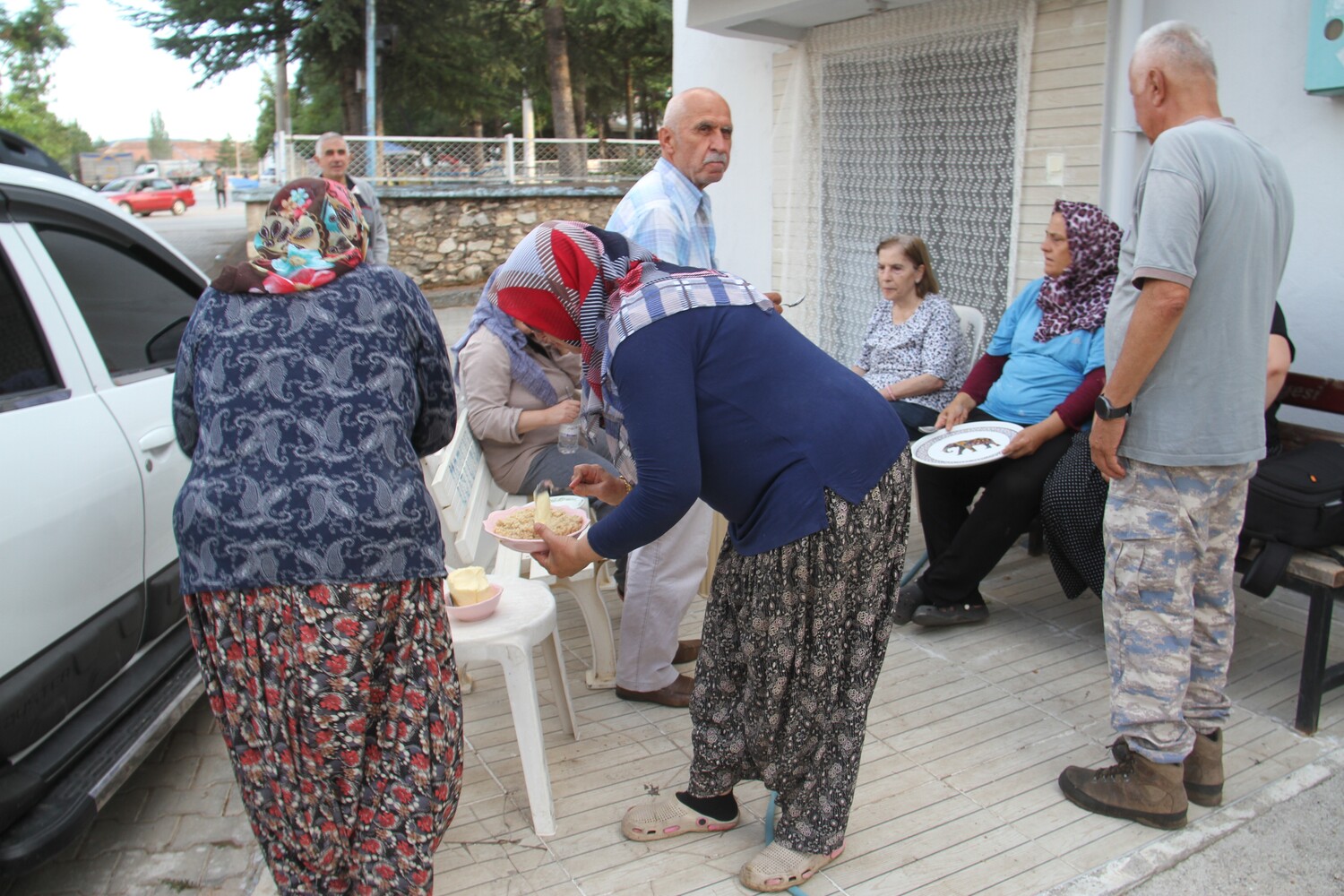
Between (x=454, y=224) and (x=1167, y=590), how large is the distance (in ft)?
52.7

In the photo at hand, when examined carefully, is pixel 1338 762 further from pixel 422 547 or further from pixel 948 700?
pixel 422 547

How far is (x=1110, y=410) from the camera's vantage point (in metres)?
2.72

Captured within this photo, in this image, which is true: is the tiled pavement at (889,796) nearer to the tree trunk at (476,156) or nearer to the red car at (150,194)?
the tree trunk at (476,156)

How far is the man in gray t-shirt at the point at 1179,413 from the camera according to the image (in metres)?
2.54

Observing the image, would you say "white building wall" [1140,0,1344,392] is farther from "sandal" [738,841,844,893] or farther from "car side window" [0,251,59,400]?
"car side window" [0,251,59,400]

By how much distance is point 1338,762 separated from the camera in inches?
125

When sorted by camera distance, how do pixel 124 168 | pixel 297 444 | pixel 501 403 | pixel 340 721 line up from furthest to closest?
pixel 124 168 → pixel 501 403 → pixel 340 721 → pixel 297 444

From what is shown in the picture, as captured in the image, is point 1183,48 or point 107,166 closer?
point 1183,48

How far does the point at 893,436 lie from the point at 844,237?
489 cm

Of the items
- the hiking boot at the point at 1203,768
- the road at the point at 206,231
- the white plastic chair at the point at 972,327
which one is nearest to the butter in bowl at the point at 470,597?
the hiking boot at the point at 1203,768

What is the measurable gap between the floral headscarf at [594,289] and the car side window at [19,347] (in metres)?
1.41

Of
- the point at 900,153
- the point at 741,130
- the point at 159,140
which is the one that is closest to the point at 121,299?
the point at 900,153

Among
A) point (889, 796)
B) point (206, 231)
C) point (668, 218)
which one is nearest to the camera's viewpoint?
point (889, 796)

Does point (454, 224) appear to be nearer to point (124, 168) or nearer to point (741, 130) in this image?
point (741, 130)
